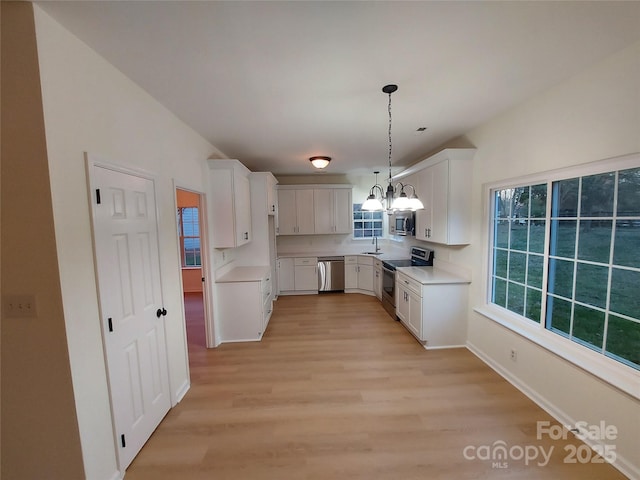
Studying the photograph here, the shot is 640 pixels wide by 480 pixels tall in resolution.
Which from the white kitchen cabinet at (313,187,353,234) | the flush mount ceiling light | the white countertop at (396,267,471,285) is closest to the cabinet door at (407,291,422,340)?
the white countertop at (396,267,471,285)

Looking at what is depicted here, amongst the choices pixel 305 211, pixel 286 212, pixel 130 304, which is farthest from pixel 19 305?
pixel 305 211

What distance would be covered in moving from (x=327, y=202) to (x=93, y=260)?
15.3 feet

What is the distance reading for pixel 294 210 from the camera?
5770 millimetres

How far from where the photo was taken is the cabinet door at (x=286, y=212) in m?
5.74

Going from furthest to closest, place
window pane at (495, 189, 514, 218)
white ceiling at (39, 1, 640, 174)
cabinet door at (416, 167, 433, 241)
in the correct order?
cabinet door at (416, 167, 433, 241) < window pane at (495, 189, 514, 218) < white ceiling at (39, 1, 640, 174)

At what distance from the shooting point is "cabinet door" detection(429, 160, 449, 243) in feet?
10.7

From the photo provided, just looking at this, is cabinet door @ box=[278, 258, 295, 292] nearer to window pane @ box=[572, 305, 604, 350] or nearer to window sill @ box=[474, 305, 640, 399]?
window sill @ box=[474, 305, 640, 399]

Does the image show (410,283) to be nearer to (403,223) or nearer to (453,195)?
(453,195)

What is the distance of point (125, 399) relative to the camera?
5.69 ft

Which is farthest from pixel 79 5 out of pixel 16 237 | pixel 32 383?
pixel 32 383

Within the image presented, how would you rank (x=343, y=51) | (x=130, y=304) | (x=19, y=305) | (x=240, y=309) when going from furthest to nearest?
(x=240, y=309) → (x=130, y=304) → (x=343, y=51) → (x=19, y=305)

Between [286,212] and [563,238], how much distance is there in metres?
4.64

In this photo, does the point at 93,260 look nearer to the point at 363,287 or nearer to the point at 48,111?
the point at 48,111

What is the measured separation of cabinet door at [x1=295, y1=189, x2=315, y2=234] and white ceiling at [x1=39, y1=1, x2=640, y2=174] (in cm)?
311
